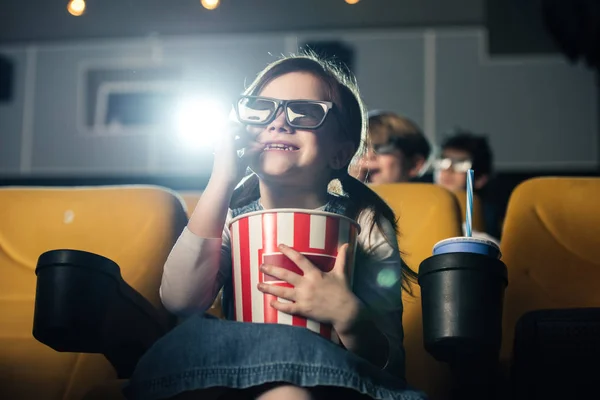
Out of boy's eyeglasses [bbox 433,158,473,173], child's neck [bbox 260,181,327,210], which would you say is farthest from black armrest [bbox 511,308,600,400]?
boy's eyeglasses [bbox 433,158,473,173]

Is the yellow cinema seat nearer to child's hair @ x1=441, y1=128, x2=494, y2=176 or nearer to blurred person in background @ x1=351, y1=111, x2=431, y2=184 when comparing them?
blurred person in background @ x1=351, y1=111, x2=431, y2=184

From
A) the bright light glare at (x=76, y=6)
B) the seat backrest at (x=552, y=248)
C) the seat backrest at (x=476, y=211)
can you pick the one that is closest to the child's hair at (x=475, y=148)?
the seat backrest at (x=476, y=211)

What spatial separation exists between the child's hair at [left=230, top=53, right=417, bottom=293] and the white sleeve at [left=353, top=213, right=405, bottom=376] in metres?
0.02

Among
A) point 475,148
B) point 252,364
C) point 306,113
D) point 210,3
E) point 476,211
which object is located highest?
point 210,3

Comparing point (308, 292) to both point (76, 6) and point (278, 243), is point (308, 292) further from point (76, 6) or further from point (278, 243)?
point (76, 6)

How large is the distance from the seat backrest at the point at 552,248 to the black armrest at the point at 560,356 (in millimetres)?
423

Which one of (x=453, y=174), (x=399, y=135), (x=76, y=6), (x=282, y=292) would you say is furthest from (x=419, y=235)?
(x=453, y=174)

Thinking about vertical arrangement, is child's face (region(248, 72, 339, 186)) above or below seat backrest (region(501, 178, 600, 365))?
above

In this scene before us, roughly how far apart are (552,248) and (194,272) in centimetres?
67

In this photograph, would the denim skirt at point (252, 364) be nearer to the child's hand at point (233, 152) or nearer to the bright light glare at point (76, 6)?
the child's hand at point (233, 152)

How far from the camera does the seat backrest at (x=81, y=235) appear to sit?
4.70ft

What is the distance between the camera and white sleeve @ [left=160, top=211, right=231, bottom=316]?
1187 millimetres

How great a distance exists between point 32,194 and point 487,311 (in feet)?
2.95

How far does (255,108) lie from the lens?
1.26 meters
